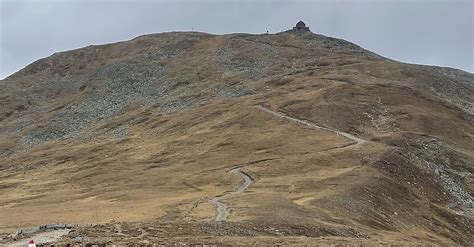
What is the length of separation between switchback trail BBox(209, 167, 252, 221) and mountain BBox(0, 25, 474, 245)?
22cm

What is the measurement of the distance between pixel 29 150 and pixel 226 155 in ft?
146

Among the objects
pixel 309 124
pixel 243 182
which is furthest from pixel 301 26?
pixel 243 182

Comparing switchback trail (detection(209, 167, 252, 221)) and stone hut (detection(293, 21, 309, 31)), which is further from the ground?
stone hut (detection(293, 21, 309, 31))

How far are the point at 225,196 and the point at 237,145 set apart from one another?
28024mm

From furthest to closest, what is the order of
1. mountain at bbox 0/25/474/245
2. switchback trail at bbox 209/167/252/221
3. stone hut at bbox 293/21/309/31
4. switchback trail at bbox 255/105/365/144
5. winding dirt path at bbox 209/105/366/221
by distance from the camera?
1. stone hut at bbox 293/21/309/31
2. switchback trail at bbox 255/105/365/144
3. mountain at bbox 0/25/474/245
4. winding dirt path at bbox 209/105/366/221
5. switchback trail at bbox 209/167/252/221

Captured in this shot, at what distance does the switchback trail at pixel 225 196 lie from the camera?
125 ft

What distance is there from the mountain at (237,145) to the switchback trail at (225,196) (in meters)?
0.22

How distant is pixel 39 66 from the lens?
159 meters

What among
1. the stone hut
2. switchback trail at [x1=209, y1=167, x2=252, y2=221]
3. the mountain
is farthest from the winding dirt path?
the stone hut

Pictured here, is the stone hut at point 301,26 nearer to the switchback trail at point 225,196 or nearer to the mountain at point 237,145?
the mountain at point 237,145

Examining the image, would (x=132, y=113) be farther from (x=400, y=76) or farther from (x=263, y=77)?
(x=400, y=76)

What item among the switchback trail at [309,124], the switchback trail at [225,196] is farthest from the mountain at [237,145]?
the switchback trail at [309,124]

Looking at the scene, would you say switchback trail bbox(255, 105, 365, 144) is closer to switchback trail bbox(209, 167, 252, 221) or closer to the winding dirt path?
the winding dirt path

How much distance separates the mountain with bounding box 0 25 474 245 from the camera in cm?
4053
